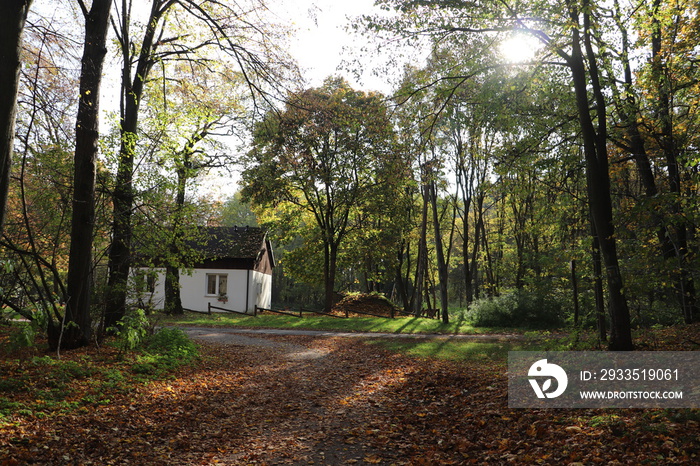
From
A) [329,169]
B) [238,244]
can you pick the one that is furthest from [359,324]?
[238,244]

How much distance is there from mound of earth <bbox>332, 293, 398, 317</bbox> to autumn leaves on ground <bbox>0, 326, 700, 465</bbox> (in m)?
18.9

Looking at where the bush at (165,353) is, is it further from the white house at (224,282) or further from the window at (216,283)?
the window at (216,283)


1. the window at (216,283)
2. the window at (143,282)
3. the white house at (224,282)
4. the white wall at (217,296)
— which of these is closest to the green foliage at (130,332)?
the window at (143,282)

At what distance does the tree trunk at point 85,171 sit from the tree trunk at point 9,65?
366 centimetres

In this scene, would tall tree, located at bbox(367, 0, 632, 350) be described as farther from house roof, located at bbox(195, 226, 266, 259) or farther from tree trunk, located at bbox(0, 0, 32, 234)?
house roof, located at bbox(195, 226, 266, 259)

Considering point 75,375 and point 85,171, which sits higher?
point 85,171

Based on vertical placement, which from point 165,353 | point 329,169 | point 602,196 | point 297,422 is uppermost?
point 329,169

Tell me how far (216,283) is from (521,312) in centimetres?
2048

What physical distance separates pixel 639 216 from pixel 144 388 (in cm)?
864

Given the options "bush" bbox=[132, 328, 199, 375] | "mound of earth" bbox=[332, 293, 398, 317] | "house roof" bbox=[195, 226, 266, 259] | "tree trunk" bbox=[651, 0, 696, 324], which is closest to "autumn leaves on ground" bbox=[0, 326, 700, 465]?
"bush" bbox=[132, 328, 199, 375]

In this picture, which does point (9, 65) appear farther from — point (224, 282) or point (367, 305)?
point (224, 282)

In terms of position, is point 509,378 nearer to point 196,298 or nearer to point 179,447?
point 179,447

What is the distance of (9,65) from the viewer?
5.21m

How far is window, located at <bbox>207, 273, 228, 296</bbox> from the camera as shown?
101 feet
